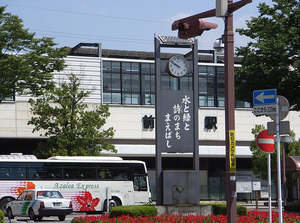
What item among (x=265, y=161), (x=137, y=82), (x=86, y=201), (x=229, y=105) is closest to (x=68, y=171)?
(x=86, y=201)

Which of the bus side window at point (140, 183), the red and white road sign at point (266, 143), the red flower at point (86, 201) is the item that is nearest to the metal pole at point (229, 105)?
the red and white road sign at point (266, 143)

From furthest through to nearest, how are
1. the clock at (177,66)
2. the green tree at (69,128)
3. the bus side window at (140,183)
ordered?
the green tree at (69,128) < the bus side window at (140,183) < the clock at (177,66)

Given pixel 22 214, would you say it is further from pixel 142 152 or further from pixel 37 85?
pixel 142 152

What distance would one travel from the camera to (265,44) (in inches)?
1002

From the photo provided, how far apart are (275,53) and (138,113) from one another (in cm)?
2907

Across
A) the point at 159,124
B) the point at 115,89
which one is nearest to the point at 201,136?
the point at 115,89

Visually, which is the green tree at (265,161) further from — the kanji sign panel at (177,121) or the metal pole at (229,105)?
the metal pole at (229,105)

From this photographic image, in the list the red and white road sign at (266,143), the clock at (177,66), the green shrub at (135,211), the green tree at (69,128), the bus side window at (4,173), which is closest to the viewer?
the red and white road sign at (266,143)

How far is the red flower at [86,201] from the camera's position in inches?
1299

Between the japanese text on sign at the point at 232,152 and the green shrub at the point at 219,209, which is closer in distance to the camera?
the japanese text on sign at the point at 232,152

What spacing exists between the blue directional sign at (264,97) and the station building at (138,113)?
3348cm

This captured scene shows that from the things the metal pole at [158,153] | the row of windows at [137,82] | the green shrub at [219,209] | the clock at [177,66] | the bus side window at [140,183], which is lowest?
the bus side window at [140,183]

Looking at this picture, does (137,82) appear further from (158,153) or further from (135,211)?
(135,211)

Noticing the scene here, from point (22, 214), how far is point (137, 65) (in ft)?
91.7
